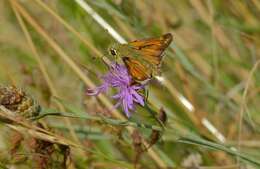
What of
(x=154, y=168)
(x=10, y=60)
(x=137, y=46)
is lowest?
(x=154, y=168)

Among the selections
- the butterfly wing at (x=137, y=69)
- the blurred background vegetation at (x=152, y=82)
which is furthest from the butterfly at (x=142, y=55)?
the blurred background vegetation at (x=152, y=82)

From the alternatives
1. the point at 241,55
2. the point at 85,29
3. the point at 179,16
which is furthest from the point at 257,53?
the point at 85,29

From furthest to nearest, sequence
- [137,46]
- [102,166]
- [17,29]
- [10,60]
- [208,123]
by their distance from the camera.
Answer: [17,29]
[10,60]
[208,123]
[102,166]
[137,46]

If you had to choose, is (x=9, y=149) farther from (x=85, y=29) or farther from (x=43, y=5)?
(x=85, y=29)

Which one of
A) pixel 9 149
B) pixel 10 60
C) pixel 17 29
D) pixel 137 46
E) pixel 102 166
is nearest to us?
pixel 137 46

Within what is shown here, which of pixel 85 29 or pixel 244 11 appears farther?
pixel 244 11

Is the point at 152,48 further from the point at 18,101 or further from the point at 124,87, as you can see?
the point at 18,101

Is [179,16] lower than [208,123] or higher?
higher

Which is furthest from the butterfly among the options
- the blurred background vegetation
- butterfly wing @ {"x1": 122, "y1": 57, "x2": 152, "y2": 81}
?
the blurred background vegetation

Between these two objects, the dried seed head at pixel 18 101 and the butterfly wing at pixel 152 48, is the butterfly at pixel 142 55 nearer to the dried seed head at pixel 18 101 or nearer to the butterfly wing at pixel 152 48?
the butterfly wing at pixel 152 48
